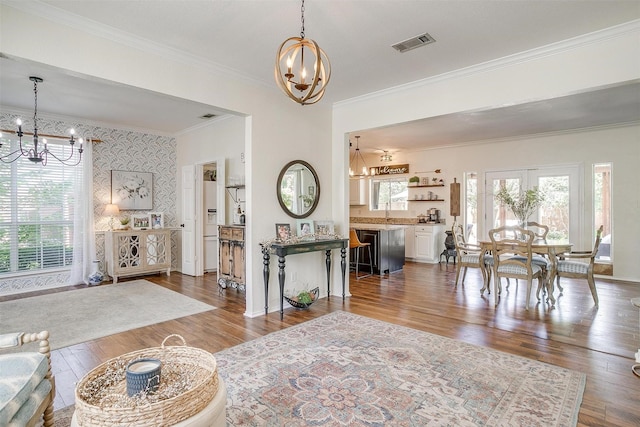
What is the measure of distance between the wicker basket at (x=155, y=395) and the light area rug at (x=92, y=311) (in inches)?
90.6

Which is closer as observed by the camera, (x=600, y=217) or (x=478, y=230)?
(x=600, y=217)

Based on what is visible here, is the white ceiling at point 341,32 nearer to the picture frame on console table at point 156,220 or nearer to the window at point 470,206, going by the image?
the picture frame on console table at point 156,220

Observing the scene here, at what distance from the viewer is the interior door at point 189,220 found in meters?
6.54

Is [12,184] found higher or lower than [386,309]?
higher

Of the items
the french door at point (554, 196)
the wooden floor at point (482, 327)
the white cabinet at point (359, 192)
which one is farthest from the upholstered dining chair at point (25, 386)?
the white cabinet at point (359, 192)

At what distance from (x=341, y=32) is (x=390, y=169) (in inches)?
248

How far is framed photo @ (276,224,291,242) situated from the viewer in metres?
4.29

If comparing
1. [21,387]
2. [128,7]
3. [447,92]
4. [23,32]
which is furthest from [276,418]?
[447,92]

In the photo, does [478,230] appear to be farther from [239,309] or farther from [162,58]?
[162,58]

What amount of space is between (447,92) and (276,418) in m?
→ 3.72

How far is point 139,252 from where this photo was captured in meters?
6.27

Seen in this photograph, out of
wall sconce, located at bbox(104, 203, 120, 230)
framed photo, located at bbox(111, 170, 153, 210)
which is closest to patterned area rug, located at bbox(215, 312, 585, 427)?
wall sconce, located at bbox(104, 203, 120, 230)

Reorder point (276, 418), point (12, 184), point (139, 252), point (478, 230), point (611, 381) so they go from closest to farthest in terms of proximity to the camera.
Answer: point (276, 418) < point (611, 381) < point (12, 184) < point (139, 252) < point (478, 230)

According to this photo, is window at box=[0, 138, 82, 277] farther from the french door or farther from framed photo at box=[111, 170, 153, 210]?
the french door
